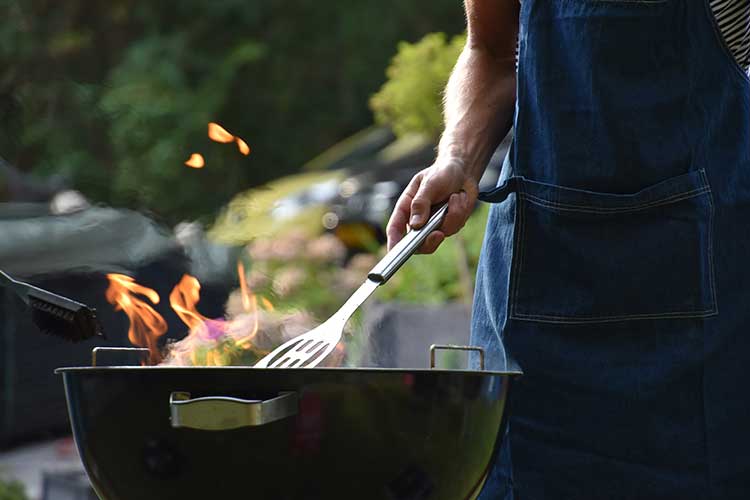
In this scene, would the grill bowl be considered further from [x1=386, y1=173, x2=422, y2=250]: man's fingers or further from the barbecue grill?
[x1=386, y1=173, x2=422, y2=250]: man's fingers

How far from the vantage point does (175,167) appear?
8.04 meters

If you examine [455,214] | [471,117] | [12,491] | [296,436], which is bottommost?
[12,491]

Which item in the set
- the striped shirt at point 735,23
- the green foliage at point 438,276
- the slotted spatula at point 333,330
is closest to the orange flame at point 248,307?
the slotted spatula at point 333,330

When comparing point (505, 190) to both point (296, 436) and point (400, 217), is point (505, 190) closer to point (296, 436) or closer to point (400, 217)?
point (400, 217)

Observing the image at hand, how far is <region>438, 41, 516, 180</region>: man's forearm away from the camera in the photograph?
1.45m

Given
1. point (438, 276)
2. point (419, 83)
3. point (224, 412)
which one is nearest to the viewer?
point (224, 412)

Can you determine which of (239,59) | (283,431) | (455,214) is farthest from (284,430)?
(239,59)

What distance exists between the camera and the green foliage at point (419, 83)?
15.0 ft

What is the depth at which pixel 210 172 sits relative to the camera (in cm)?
630

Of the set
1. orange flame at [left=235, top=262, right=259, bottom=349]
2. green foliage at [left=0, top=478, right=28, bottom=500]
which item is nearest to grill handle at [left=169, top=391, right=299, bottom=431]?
orange flame at [left=235, top=262, right=259, bottom=349]

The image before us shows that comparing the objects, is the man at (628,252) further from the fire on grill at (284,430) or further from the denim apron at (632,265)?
the fire on grill at (284,430)

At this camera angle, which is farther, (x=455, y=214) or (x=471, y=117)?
(x=471, y=117)

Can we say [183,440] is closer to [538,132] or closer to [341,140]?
[538,132]

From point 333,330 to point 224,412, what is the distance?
9.8 inches
